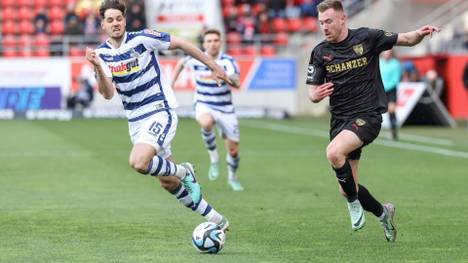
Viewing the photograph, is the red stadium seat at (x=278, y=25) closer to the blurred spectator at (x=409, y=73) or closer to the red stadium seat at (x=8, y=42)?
the blurred spectator at (x=409, y=73)

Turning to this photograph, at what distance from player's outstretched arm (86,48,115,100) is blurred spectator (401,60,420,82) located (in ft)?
69.5

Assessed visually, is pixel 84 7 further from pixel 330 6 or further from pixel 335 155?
pixel 335 155

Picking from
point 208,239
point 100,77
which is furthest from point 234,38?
point 208,239

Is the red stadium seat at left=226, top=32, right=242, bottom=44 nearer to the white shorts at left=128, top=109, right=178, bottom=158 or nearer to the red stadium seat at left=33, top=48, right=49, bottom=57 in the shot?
the red stadium seat at left=33, top=48, right=49, bottom=57

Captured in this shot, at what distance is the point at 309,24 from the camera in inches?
1551

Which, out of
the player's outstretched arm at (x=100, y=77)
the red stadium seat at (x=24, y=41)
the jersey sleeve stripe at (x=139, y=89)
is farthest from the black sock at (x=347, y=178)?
the red stadium seat at (x=24, y=41)

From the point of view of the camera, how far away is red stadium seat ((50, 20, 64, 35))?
38.7 meters

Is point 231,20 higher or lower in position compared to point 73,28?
higher

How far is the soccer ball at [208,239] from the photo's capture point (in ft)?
30.9

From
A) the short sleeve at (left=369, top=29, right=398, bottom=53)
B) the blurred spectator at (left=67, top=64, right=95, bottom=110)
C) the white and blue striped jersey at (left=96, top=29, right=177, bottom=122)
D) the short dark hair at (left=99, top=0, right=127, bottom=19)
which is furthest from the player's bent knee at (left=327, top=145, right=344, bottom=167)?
the blurred spectator at (left=67, top=64, right=95, bottom=110)

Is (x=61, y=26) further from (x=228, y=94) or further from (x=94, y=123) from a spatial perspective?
(x=228, y=94)

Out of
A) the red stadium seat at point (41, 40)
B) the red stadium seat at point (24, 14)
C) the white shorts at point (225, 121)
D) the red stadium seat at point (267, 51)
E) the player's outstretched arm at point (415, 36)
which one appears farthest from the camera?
the red stadium seat at point (24, 14)

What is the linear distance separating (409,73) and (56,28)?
13.5 meters

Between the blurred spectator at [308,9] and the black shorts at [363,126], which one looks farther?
the blurred spectator at [308,9]
